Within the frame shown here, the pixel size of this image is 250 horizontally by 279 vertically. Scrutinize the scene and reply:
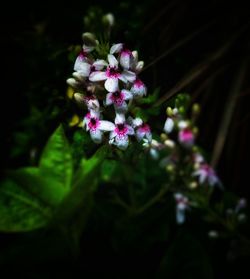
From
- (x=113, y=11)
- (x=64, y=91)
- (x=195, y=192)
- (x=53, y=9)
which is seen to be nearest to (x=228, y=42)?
(x=113, y=11)

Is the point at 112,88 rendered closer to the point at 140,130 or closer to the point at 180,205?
the point at 140,130

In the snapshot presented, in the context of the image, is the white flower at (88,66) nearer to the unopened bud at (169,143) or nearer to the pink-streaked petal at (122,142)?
the pink-streaked petal at (122,142)

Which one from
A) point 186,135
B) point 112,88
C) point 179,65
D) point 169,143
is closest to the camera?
point 112,88

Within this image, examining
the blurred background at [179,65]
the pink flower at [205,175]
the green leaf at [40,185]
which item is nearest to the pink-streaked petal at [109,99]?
the green leaf at [40,185]

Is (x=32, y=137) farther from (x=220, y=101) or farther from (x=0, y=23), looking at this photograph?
(x=220, y=101)

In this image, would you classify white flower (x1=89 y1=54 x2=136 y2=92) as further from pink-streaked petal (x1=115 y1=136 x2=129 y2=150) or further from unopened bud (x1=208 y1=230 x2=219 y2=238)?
unopened bud (x1=208 y1=230 x2=219 y2=238)

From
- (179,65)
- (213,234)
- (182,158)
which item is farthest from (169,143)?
(179,65)
